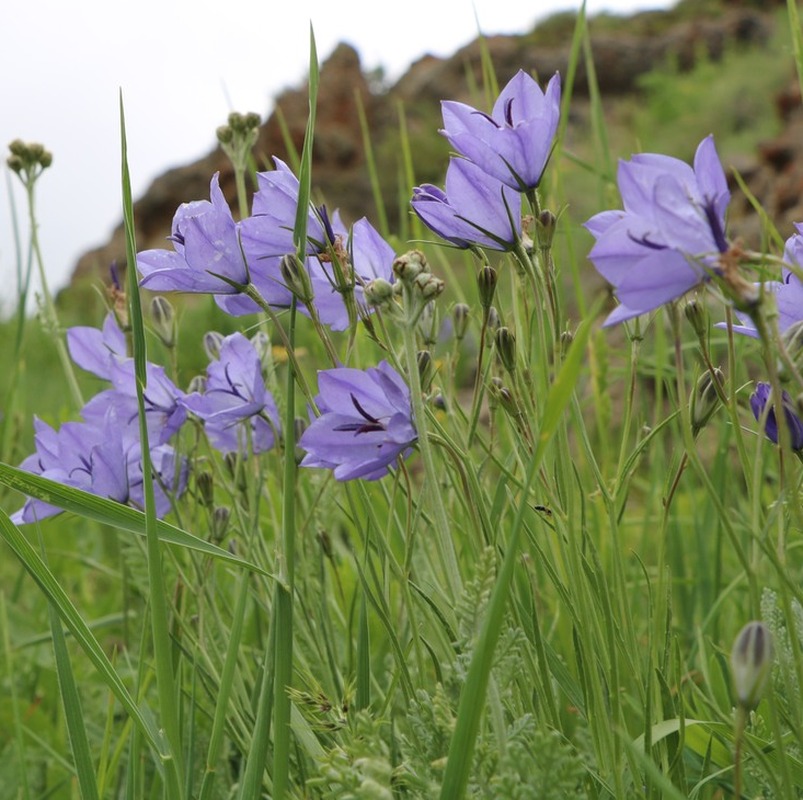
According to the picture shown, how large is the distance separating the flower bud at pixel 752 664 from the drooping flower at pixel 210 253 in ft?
1.20

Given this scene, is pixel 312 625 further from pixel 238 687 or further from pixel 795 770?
pixel 795 770

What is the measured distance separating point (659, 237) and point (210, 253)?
284mm

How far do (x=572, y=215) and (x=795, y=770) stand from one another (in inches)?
297

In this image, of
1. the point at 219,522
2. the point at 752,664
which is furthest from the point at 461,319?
the point at 752,664

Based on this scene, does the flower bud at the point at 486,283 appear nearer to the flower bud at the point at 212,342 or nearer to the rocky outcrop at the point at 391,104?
the flower bud at the point at 212,342

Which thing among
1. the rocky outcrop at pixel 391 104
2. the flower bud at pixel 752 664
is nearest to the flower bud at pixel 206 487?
the flower bud at pixel 752 664

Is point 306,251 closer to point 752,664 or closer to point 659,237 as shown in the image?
point 659,237

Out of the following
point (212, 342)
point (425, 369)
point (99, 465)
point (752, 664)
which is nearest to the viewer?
point (752, 664)

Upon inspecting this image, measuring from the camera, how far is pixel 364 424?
602mm

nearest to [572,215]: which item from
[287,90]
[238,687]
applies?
[287,90]

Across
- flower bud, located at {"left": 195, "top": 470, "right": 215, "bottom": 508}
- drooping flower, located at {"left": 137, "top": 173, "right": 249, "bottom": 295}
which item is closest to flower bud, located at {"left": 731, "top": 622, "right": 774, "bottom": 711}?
drooping flower, located at {"left": 137, "top": 173, "right": 249, "bottom": 295}

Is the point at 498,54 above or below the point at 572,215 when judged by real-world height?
above

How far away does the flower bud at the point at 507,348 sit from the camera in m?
0.57

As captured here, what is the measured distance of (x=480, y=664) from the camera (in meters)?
0.43
